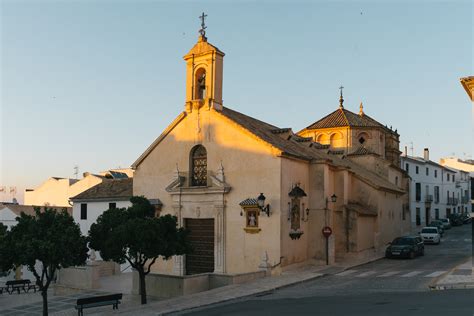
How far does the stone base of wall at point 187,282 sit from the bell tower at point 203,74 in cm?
879

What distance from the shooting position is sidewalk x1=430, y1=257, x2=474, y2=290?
57.2 feet

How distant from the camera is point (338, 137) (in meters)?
41.3

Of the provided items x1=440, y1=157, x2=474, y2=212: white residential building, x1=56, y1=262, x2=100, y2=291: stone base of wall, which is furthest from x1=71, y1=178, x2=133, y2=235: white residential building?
x1=440, y1=157, x2=474, y2=212: white residential building

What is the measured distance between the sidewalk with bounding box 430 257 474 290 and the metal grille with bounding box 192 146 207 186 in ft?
39.8

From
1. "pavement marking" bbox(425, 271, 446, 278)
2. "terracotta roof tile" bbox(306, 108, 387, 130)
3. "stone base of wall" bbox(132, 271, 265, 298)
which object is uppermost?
"terracotta roof tile" bbox(306, 108, 387, 130)

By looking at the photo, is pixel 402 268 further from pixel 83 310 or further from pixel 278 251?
pixel 83 310

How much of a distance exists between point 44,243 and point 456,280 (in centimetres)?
1480

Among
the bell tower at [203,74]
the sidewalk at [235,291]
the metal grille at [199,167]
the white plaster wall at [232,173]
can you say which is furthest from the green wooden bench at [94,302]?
the bell tower at [203,74]

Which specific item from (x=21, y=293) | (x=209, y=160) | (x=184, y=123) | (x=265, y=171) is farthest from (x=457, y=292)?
(x=21, y=293)

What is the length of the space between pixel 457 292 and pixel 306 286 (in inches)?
220

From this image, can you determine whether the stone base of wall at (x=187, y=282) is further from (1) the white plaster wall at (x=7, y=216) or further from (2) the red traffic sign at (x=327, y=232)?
(1) the white plaster wall at (x=7, y=216)

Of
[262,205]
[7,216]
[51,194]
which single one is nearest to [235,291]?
[262,205]

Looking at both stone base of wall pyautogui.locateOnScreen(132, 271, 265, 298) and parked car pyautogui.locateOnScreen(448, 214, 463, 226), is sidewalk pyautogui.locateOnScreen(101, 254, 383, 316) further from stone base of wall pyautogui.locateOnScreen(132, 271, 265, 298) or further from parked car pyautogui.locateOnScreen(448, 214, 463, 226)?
parked car pyautogui.locateOnScreen(448, 214, 463, 226)

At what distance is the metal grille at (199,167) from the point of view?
25.7 m
